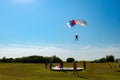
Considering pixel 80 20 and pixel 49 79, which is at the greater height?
pixel 80 20

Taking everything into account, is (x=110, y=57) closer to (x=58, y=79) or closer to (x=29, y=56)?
(x=29, y=56)

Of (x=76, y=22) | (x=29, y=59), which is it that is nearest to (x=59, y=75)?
(x=76, y=22)

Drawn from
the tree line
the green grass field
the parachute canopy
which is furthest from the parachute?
the tree line

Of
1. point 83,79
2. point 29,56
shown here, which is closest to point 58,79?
point 83,79

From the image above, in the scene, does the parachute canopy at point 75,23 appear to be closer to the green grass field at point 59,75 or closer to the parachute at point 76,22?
the parachute at point 76,22

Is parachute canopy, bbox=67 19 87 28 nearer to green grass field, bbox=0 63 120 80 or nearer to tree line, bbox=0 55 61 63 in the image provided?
green grass field, bbox=0 63 120 80

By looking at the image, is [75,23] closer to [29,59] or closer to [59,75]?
[59,75]

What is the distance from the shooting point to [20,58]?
16850 cm

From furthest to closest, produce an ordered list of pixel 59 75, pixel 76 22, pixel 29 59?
1. pixel 29 59
2. pixel 76 22
3. pixel 59 75

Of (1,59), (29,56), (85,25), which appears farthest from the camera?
(29,56)

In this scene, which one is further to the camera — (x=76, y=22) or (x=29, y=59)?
(x=29, y=59)

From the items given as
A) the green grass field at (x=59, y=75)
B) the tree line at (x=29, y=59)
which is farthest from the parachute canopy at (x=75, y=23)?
the tree line at (x=29, y=59)

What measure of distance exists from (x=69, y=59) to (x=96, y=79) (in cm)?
13628

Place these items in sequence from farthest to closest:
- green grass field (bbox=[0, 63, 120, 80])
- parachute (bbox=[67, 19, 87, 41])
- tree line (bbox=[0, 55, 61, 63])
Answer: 1. tree line (bbox=[0, 55, 61, 63])
2. parachute (bbox=[67, 19, 87, 41])
3. green grass field (bbox=[0, 63, 120, 80])
